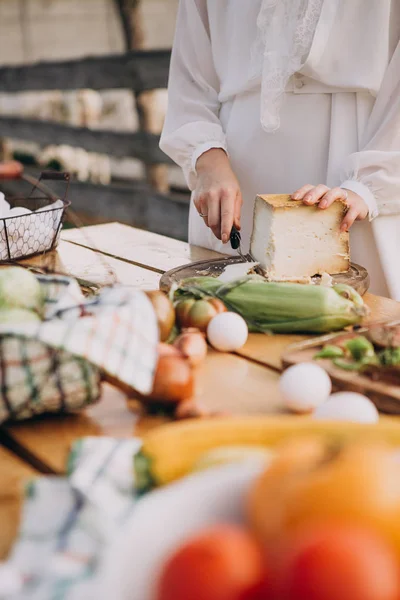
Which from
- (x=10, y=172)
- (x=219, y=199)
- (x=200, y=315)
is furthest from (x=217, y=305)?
(x=10, y=172)

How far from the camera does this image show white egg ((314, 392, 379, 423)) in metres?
0.93

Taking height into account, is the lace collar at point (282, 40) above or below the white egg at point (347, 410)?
above

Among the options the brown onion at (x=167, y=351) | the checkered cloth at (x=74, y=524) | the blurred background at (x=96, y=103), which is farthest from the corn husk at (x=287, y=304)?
the blurred background at (x=96, y=103)

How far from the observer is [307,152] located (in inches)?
92.3

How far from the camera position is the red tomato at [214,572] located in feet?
1.65

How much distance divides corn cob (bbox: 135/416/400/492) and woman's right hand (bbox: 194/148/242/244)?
49.0 inches

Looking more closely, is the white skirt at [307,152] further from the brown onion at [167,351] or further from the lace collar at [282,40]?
the brown onion at [167,351]

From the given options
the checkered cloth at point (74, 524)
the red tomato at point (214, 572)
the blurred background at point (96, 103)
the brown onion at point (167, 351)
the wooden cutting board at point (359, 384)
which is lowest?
the blurred background at point (96, 103)

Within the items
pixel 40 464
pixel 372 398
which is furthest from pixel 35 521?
pixel 372 398

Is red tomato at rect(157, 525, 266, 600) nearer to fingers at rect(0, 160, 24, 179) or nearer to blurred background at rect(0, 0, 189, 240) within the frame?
fingers at rect(0, 160, 24, 179)

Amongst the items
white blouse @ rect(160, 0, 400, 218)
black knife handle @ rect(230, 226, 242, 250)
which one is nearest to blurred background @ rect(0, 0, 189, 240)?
white blouse @ rect(160, 0, 400, 218)

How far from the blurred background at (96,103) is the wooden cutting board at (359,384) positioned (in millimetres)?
4197

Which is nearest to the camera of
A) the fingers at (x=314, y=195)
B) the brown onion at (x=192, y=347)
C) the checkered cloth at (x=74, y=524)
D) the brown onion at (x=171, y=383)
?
the checkered cloth at (x=74, y=524)

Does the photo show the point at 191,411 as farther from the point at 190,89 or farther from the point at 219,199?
the point at 190,89
